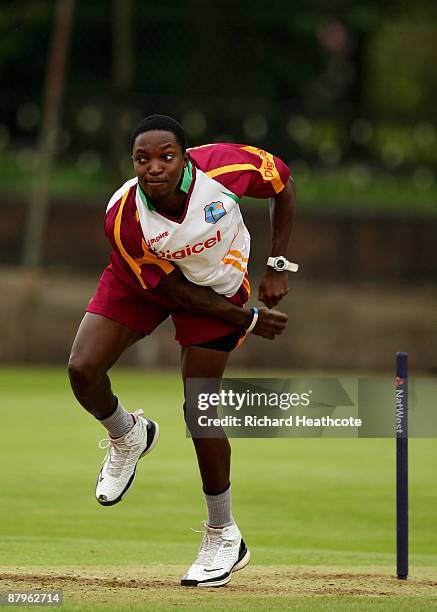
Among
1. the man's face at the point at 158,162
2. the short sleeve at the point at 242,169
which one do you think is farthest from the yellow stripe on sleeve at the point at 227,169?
the man's face at the point at 158,162

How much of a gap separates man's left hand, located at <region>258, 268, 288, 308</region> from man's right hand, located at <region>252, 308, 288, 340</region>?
0.63 feet

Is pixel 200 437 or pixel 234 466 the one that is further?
pixel 234 466

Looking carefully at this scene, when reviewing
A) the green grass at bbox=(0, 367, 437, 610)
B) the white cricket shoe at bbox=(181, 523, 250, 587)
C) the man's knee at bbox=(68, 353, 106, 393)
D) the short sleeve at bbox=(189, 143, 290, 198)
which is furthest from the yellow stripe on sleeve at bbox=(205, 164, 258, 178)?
the green grass at bbox=(0, 367, 437, 610)

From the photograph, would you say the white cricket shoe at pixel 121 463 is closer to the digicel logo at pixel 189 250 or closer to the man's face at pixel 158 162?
the digicel logo at pixel 189 250

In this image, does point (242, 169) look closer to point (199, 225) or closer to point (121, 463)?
point (199, 225)

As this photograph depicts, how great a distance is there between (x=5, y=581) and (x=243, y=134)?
1601 centimetres

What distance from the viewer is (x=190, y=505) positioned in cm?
1064

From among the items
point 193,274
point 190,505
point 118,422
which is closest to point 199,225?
point 193,274

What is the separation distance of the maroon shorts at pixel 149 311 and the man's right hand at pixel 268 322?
0.52ft

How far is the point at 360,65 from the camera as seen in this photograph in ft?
92.7

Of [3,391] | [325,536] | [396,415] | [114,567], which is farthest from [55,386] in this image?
[396,415]

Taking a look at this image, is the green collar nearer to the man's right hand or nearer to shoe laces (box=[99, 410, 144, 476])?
the man's right hand

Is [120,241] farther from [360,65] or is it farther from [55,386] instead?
[360,65]

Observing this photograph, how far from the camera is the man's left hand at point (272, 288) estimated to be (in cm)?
743
